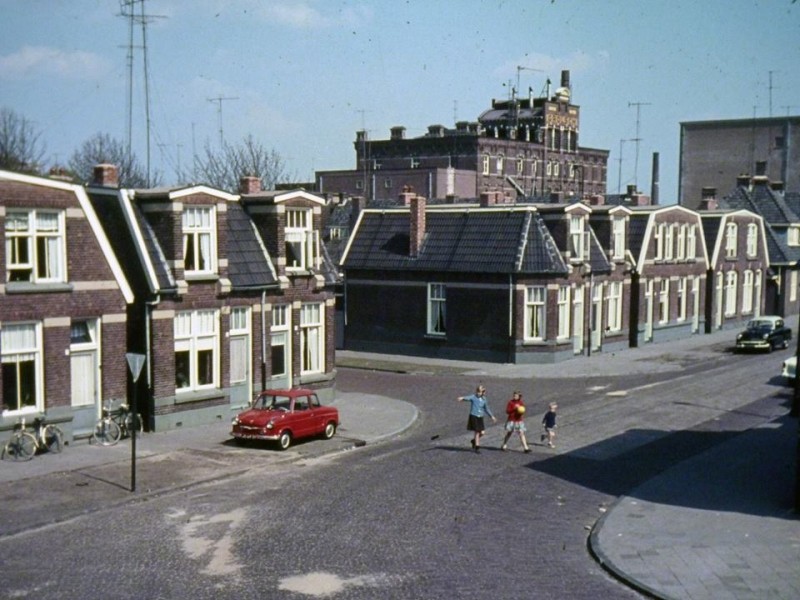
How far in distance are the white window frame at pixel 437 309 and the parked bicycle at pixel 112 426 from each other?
22.4 m

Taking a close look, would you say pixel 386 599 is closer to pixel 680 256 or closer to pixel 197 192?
pixel 197 192

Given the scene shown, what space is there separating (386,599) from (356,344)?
36606mm

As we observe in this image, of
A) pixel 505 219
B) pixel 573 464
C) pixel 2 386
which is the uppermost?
pixel 505 219

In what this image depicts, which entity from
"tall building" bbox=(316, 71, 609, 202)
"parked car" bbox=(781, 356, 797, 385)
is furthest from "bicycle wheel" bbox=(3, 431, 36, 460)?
"tall building" bbox=(316, 71, 609, 202)

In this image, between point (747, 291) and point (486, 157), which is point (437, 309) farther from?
point (486, 157)

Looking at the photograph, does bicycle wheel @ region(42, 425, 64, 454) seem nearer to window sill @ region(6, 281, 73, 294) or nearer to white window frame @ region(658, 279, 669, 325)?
window sill @ region(6, 281, 73, 294)

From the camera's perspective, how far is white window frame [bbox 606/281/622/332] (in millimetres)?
51513

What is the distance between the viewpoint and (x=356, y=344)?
169 feet

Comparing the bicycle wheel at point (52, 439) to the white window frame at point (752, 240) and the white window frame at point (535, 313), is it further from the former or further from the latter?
the white window frame at point (752, 240)

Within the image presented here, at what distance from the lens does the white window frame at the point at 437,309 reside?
48.1 metres

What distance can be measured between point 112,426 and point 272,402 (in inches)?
177

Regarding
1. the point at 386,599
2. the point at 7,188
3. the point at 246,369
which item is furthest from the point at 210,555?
the point at 246,369

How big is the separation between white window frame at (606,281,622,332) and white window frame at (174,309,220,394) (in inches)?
1039

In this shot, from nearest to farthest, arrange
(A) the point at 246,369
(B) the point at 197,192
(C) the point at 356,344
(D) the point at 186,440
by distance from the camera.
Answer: (D) the point at 186,440 → (B) the point at 197,192 → (A) the point at 246,369 → (C) the point at 356,344
